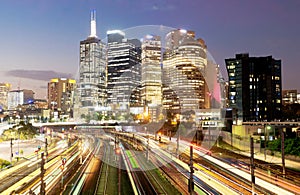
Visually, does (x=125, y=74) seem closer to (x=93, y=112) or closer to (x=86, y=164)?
(x=93, y=112)

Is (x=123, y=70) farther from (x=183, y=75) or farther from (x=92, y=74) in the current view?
(x=92, y=74)

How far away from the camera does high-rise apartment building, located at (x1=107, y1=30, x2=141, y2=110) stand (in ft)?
302

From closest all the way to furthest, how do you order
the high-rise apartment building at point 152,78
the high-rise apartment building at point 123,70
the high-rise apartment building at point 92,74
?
the high-rise apartment building at point 152,78
the high-rise apartment building at point 123,70
the high-rise apartment building at point 92,74

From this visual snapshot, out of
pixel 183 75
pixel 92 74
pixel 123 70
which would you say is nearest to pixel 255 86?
pixel 183 75

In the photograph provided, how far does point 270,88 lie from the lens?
2913 inches

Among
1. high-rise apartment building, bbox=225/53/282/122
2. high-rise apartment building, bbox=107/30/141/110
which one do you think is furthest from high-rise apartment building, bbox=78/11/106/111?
high-rise apartment building, bbox=225/53/282/122

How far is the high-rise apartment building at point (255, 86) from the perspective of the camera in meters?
72.8

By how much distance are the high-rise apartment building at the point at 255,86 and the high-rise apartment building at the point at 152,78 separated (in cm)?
1656

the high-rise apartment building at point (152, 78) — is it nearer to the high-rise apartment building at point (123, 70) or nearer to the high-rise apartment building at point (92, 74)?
the high-rise apartment building at point (123, 70)

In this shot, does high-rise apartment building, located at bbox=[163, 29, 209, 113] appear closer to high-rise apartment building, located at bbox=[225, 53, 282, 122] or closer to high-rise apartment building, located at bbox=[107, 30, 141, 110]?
high-rise apartment building, located at bbox=[107, 30, 141, 110]

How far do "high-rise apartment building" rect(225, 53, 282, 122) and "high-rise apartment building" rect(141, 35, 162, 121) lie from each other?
16.6 metres

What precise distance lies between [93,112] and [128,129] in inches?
1432

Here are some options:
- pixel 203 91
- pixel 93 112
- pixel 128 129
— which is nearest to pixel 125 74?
pixel 93 112

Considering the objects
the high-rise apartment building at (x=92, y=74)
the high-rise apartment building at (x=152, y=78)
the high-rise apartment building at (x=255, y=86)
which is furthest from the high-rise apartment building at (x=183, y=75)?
the high-rise apartment building at (x=92, y=74)
